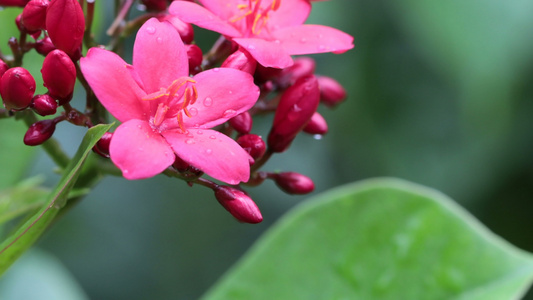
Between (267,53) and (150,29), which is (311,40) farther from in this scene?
(150,29)

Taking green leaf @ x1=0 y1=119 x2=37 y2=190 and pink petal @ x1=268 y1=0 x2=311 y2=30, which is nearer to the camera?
pink petal @ x1=268 y1=0 x2=311 y2=30

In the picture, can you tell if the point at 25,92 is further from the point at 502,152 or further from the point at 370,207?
the point at 502,152

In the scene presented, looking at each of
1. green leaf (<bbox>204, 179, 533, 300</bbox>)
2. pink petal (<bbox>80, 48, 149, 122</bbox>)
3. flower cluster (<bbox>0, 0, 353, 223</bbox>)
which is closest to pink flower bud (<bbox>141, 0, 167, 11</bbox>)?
flower cluster (<bbox>0, 0, 353, 223</bbox>)

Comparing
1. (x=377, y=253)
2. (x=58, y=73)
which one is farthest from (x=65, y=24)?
(x=377, y=253)

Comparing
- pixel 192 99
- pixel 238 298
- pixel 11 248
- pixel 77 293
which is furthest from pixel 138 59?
pixel 77 293

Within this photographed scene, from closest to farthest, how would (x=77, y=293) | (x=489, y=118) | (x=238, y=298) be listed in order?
1. (x=238, y=298)
2. (x=77, y=293)
3. (x=489, y=118)

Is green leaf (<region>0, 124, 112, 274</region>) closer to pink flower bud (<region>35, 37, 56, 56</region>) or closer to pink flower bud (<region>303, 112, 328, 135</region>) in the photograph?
pink flower bud (<region>35, 37, 56, 56</region>)
